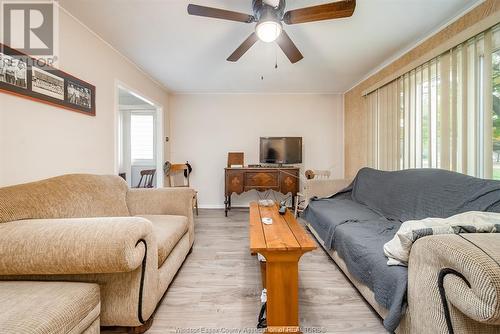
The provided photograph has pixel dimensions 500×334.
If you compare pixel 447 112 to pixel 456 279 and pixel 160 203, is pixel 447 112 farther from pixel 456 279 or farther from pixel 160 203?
pixel 160 203

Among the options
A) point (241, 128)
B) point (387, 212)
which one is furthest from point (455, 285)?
point (241, 128)

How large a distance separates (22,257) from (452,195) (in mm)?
2630

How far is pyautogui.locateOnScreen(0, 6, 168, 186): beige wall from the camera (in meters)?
1.46

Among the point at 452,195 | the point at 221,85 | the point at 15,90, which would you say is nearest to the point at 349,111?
the point at 221,85

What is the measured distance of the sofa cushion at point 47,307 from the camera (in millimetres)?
747

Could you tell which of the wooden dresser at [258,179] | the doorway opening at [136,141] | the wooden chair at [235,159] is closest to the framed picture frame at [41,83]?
the wooden dresser at [258,179]

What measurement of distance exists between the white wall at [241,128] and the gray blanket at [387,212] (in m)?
1.66

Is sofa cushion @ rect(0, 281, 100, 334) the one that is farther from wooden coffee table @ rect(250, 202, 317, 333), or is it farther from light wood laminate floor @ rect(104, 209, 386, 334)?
wooden coffee table @ rect(250, 202, 317, 333)

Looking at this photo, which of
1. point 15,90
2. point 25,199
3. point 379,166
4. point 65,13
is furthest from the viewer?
A: point 379,166

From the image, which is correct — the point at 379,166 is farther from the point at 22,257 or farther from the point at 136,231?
the point at 22,257

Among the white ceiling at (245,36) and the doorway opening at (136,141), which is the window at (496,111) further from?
the doorway opening at (136,141)


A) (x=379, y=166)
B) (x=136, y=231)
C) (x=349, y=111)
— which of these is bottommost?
(x=136, y=231)

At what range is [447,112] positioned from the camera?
197 centimetres

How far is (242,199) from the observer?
4.33 m
